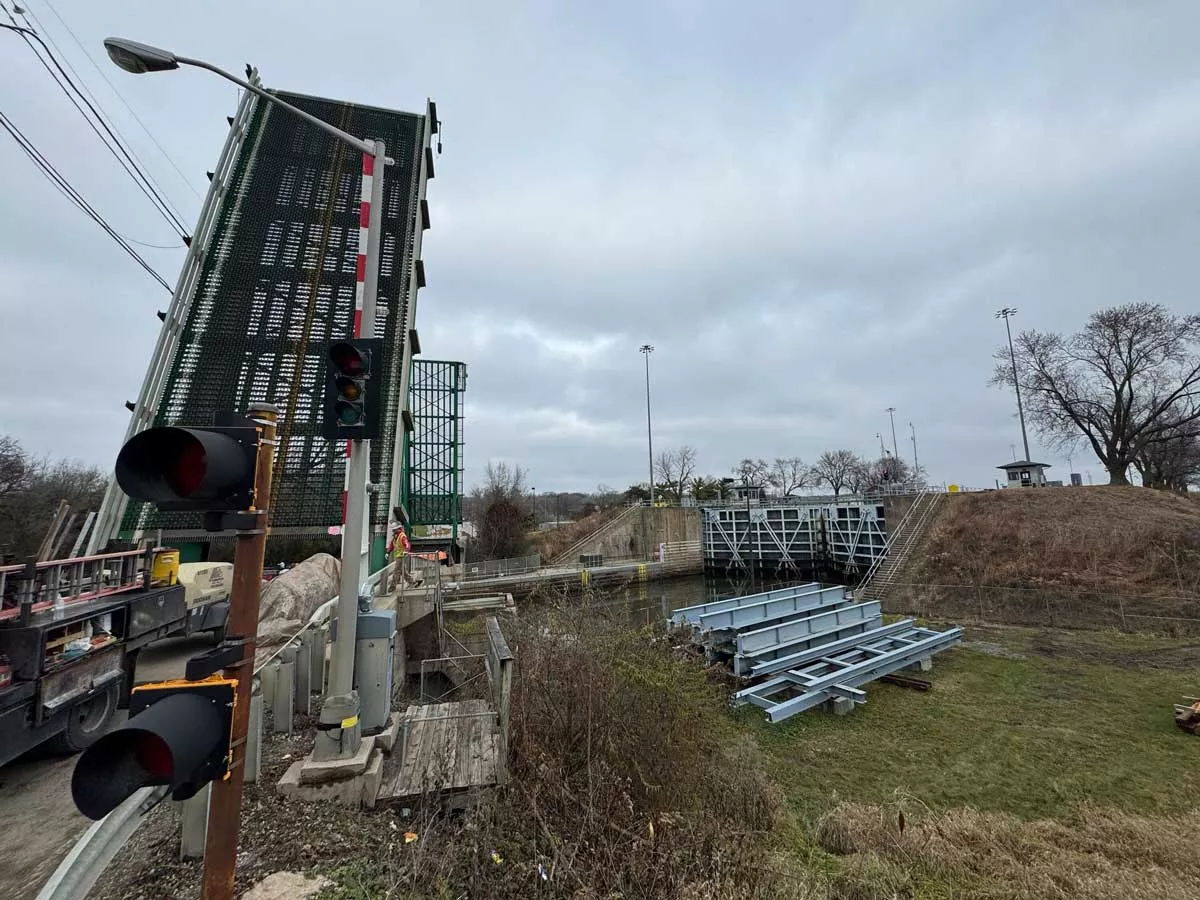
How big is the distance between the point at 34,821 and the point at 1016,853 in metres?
8.77

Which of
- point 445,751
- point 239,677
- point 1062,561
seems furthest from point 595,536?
point 239,677

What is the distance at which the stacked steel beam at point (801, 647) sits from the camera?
29.0ft

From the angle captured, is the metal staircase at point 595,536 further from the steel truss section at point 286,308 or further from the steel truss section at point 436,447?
the steel truss section at point 286,308

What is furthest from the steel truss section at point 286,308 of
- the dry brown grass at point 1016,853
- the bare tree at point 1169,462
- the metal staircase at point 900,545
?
the bare tree at point 1169,462

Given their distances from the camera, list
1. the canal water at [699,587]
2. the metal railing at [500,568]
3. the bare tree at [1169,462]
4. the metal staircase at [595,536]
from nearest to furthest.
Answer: the metal railing at [500,568] < the canal water at [699,587] < the bare tree at [1169,462] < the metal staircase at [595,536]

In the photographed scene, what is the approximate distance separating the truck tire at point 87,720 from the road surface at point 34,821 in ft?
0.63

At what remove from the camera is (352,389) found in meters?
3.25

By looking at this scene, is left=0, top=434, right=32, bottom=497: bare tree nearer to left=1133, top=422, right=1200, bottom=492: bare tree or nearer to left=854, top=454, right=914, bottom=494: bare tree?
left=1133, top=422, right=1200, bottom=492: bare tree

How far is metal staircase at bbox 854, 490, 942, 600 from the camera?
21973mm

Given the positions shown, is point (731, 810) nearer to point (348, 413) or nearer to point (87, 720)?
point (348, 413)

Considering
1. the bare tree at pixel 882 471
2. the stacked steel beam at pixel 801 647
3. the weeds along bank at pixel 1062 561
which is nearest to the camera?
the stacked steel beam at pixel 801 647

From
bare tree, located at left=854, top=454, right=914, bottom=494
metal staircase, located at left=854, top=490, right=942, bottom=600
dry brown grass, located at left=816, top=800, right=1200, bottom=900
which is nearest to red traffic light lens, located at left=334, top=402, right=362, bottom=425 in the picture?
dry brown grass, located at left=816, top=800, right=1200, bottom=900

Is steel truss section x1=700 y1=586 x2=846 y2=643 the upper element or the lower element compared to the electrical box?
lower

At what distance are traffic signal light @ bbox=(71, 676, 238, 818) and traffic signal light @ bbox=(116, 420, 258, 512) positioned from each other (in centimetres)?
64
